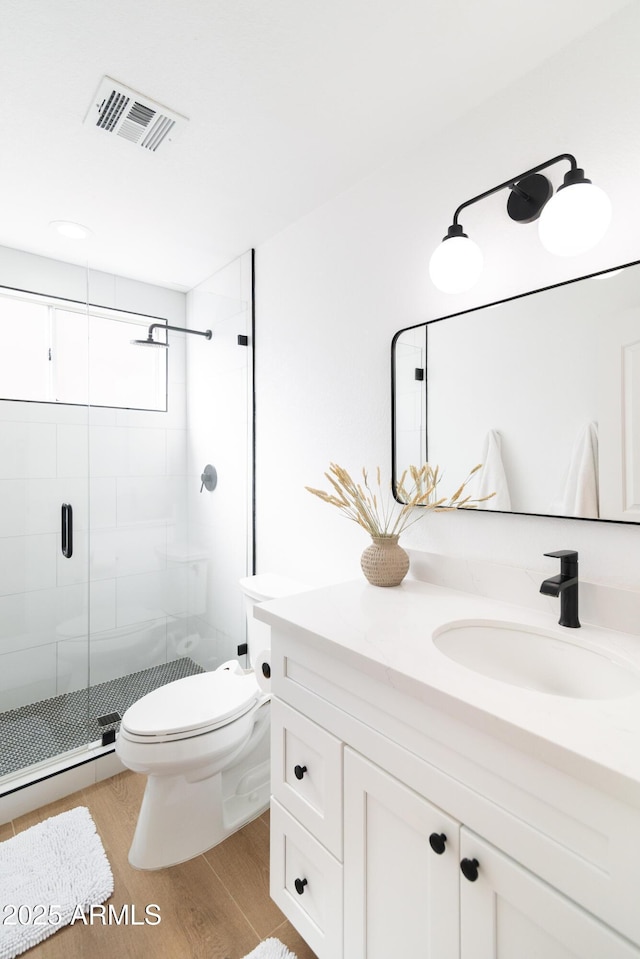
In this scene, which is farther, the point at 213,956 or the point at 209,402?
the point at 209,402

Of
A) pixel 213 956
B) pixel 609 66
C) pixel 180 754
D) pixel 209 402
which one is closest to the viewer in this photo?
pixel 609 66

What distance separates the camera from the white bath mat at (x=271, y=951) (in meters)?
1.19

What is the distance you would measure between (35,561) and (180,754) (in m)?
1.27

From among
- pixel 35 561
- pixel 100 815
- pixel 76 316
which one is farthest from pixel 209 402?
pixel 100 815

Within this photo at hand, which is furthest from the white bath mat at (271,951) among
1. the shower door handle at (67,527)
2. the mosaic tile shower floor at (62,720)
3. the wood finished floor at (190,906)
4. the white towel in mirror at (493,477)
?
the shower door handle at (67,527)

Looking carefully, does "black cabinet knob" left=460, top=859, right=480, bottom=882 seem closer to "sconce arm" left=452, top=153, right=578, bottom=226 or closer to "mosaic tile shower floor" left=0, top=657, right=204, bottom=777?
"sconce arm" left=452, top=153, right=578, bottom=226

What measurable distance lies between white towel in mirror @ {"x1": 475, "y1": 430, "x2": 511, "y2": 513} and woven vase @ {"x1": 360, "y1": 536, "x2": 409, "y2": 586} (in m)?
0.28

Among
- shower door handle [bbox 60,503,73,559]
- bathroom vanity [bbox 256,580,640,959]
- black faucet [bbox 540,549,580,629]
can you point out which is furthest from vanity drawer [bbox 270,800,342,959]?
shower door handle [bbox 60,503,73,559]

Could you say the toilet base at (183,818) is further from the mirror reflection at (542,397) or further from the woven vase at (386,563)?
the mirror reflection at (542,397)

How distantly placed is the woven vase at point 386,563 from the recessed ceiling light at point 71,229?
6.38 feet

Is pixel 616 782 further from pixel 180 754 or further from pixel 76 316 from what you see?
pixel 76 316

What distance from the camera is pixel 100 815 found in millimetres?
1732

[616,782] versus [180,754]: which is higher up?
[616,782]

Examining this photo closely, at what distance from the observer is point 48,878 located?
144 centimetres
